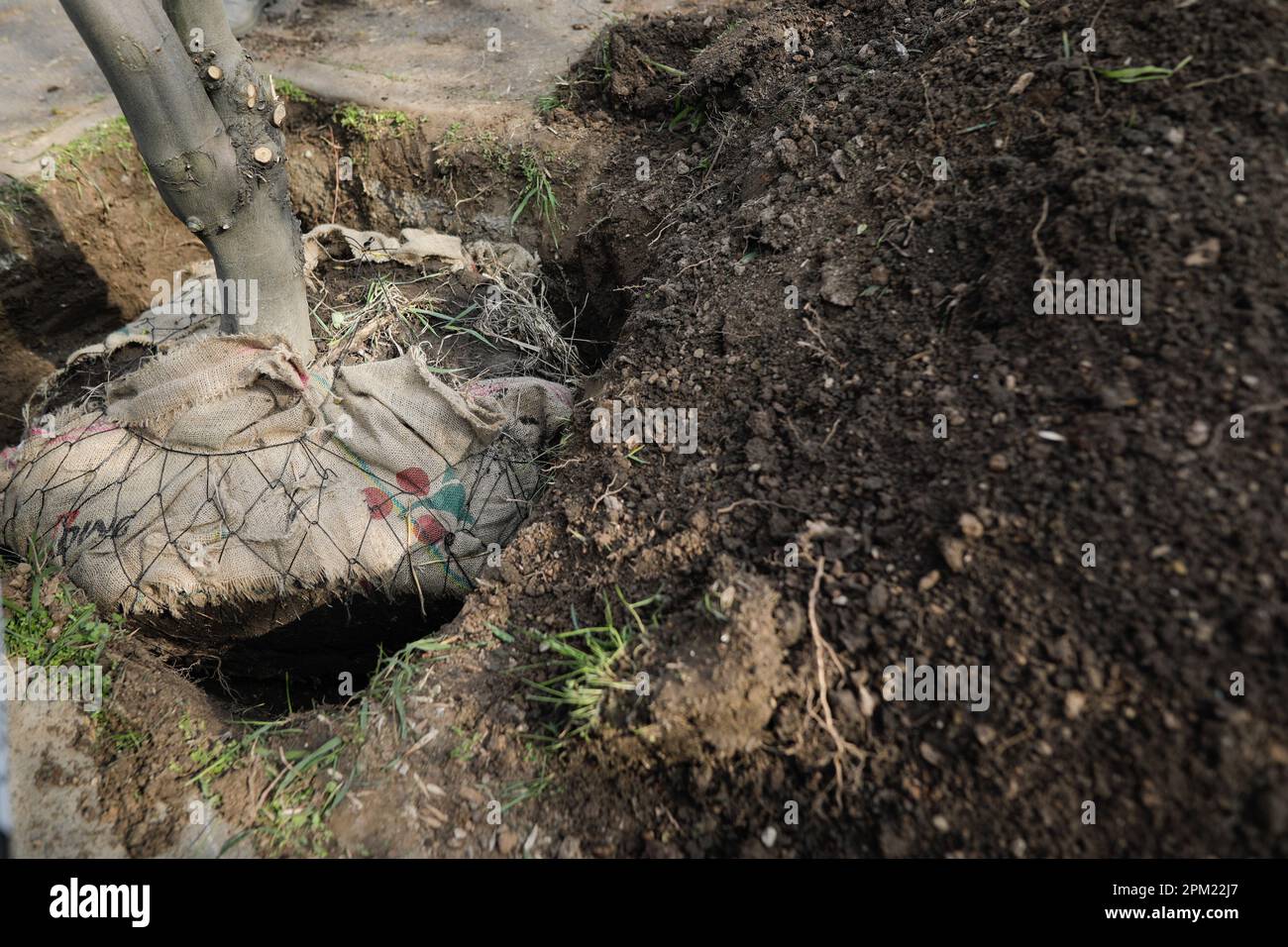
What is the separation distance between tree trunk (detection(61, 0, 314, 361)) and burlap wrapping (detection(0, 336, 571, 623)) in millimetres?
228

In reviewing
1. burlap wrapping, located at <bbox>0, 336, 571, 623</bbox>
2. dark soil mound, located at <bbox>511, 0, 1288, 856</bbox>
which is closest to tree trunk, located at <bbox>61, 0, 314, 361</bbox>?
burlap wrapping, located at <bbox>0, 336, 571, 623</bbox>

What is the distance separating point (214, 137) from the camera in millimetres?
2338

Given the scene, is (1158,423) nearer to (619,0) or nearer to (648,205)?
(648,205)

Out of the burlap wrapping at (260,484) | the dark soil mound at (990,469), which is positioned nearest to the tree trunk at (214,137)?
the burlap wrapping at (260,484)

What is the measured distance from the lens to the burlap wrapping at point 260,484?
7.99 ft

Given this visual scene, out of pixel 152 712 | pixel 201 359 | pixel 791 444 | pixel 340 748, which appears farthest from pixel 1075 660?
pixel 201 359

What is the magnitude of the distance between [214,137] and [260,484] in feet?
3.33

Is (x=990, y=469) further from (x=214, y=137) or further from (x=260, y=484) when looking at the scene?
(x=214, y=137)

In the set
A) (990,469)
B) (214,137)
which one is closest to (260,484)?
(214,137)

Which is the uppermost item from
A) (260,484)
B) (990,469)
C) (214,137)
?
(214,137)

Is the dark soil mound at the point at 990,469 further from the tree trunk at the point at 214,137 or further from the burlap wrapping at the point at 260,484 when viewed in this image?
the tree trunk at the point at 214,137

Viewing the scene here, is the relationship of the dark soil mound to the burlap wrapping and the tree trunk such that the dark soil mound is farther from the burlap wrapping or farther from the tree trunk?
the tree trunk

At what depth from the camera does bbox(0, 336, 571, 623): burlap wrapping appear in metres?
2.44
